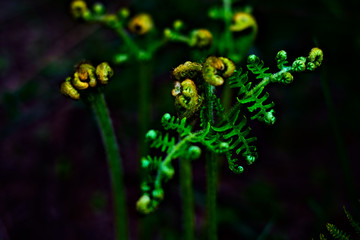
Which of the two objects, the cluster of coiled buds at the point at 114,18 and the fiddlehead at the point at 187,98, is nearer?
the fiddlehead at the point at 187,98

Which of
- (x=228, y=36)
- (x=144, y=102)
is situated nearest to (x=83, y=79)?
(x=144, y=102)

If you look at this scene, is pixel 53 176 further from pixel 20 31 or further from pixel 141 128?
pixel 20 31

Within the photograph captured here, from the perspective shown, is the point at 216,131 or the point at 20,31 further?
the point at 20,31

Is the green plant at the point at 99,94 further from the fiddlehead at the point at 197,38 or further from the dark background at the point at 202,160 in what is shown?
the dark background at the point at 202,160

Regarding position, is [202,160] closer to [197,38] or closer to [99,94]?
[197,38]

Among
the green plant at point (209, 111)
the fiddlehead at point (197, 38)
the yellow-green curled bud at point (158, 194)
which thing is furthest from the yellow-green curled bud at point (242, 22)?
the yellow-green curled bud at point (158, 194)

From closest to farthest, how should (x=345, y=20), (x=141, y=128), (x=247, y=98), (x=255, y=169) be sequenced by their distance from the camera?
(x=247, y=98), (x=141, y=128), (x=345, y=20), (x=255, y=169)

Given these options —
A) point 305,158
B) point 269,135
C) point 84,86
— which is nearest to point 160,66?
point 269,135
